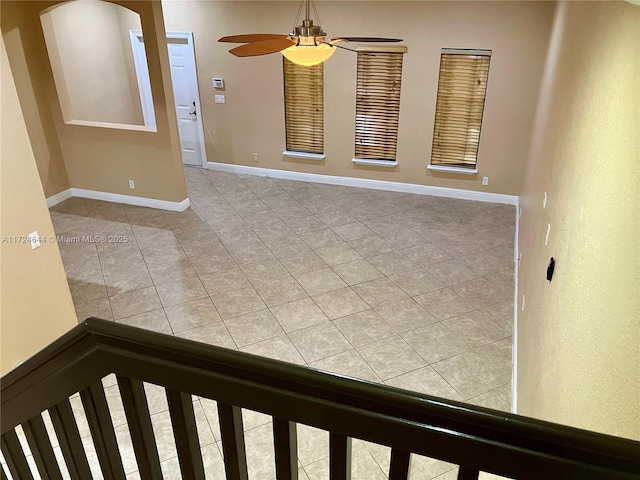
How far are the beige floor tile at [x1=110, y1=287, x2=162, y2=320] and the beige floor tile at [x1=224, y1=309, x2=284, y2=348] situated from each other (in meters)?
0.86

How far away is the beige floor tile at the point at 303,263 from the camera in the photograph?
5.51 meters

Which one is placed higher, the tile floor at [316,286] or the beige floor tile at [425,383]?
the tile floor at [316,286]

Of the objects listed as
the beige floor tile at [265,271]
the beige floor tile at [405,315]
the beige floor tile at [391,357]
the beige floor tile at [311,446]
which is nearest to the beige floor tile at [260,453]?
the beige floor tile at [311,446]

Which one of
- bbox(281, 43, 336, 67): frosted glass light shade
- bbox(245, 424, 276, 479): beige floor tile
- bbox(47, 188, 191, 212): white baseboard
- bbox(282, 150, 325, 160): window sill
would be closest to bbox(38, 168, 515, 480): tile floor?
bbox(245, 424, 276, 479): beige floor tile

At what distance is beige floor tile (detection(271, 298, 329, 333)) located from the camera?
4.60 meters

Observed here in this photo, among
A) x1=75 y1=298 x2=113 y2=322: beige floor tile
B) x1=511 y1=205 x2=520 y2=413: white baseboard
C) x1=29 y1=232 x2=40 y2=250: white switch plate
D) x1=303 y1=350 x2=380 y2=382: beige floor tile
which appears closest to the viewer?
x1=29 y1=232 x2=40 y2=250: white switch plate

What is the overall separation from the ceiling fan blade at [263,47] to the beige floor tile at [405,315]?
2.62 meters

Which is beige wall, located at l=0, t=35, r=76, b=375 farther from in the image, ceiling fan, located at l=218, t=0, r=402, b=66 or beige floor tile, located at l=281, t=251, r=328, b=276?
beige floor tile, located at l=281, t=251, r=328, b=276

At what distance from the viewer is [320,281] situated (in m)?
5.28

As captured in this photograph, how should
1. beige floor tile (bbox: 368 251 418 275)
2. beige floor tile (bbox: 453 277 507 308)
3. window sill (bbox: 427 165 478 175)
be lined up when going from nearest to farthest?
beige floor tile (bbox: 453 277 507 308) < beige floor tile (bbox: 368 251 418 275) < window sill (bbox: 427 165 478 175)

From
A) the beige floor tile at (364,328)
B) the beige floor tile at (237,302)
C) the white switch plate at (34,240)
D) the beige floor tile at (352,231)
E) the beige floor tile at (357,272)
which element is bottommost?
the beige floor tile at (364,328)

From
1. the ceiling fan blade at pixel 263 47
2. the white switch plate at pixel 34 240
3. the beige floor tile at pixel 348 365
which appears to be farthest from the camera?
the beige floor tile at pixel 348 365

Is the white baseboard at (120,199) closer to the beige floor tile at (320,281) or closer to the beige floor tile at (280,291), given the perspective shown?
the beige floor tile at (280,291)

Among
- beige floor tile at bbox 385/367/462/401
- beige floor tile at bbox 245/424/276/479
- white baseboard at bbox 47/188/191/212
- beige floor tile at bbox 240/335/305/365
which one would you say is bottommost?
beige floor tile at bbox 245/424/276/479
